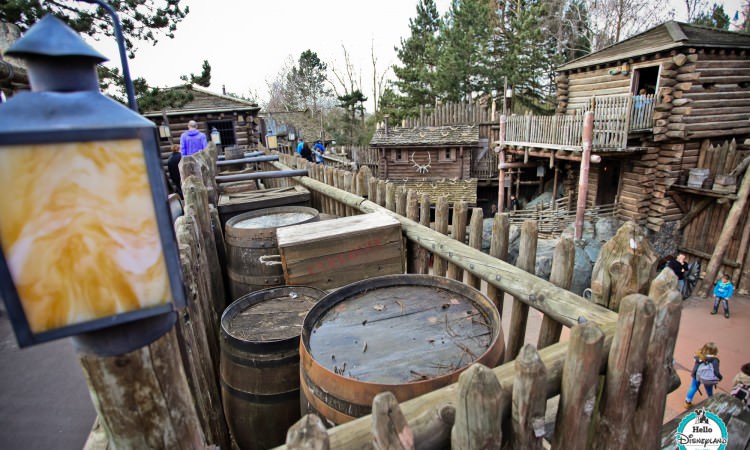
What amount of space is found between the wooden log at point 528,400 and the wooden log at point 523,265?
2.96 ft

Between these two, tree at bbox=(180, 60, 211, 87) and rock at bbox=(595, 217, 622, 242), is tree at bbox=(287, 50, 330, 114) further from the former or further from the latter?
rock at bbox=(595, 217, 622, 242)

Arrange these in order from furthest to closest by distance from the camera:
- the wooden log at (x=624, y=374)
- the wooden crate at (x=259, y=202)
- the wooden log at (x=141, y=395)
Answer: the wooden crate at (x=259, y=202) → the wooden log at (x=624, y=374) → the wooden log at (x=141, y=395)

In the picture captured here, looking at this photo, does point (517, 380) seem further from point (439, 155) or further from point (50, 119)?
point (439, 155)

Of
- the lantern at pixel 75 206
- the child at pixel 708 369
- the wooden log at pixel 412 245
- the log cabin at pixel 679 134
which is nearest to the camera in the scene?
the lantern at pixel 75 206

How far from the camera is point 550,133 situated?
50.8 ft

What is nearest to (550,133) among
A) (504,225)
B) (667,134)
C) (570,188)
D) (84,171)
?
(667,134)

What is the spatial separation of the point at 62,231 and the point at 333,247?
2248mm

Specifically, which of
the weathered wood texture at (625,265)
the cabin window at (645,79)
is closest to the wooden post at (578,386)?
the weathered wood texture at (625,265)

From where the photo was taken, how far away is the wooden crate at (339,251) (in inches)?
115

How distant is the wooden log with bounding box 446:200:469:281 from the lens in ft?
9.18

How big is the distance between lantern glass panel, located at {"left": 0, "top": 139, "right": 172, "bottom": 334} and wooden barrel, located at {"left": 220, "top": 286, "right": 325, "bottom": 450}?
57.6 inches

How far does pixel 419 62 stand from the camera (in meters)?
32.8

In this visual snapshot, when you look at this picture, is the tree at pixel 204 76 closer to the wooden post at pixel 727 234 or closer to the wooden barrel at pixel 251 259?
the wooden barrel at pixel 251 259

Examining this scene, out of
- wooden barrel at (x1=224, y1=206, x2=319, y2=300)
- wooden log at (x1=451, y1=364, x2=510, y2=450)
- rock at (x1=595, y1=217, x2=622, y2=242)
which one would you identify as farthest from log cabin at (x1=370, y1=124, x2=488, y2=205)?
wooden log at (x1=451, y1=364, x2=510, y2=450)
